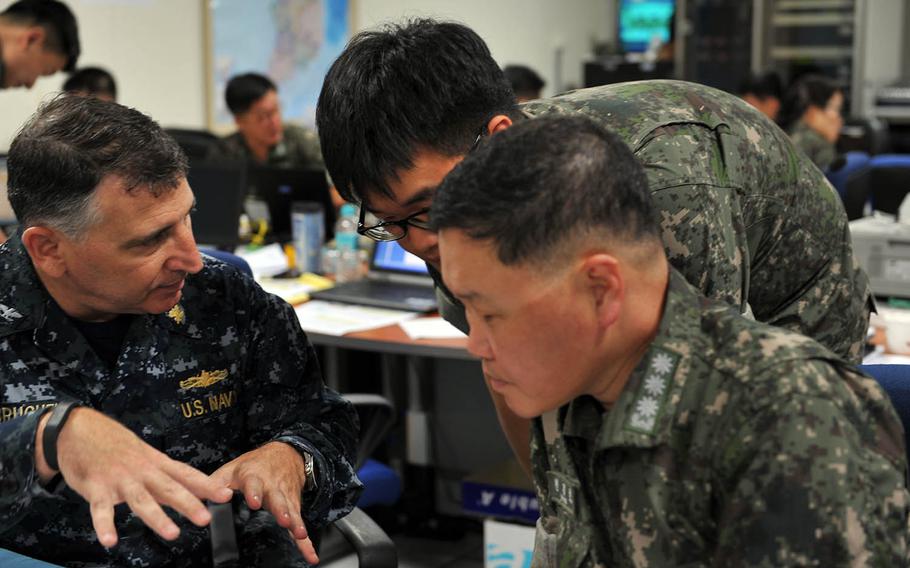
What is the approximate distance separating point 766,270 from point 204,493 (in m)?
0.79

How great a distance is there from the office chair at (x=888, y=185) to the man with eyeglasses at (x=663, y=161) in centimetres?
290

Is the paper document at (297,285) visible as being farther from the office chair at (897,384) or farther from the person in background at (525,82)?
the office chair at (897,384)

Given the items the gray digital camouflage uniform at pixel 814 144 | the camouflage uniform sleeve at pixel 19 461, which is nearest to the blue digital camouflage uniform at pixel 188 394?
the camouflage uniform sleeve at pixel 19 461

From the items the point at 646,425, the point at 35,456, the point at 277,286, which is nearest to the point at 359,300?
the point at 277,286

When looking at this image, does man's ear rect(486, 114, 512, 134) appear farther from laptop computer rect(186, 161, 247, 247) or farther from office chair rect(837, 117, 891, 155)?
office chair rect(837, 117, 891, 155)

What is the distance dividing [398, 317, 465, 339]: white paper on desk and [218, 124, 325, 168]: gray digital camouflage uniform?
7.53 ft

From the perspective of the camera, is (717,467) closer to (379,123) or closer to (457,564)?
(379,123)

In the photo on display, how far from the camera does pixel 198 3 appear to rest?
616 centimetres

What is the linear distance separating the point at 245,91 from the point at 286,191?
1145mm

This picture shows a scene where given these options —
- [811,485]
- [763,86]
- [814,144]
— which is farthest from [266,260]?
[763,86]

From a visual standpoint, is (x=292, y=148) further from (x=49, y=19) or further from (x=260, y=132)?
(x=49, y=19)

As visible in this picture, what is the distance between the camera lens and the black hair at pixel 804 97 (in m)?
6.46

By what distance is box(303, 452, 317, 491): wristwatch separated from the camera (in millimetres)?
1720

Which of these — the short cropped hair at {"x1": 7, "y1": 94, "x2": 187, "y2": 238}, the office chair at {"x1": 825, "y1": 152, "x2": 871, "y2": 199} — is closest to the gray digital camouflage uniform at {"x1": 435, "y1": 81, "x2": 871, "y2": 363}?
the short cropped hair at {"x1": 7, "y1": 94, "x2": 187, "y2": 238}
